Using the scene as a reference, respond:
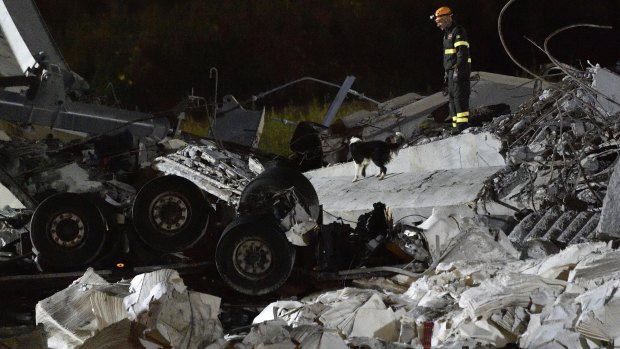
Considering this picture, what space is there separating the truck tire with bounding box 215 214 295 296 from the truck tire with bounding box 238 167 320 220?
1.44ft

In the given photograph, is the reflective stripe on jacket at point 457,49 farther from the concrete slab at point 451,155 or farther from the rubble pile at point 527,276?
the rubble pile at point 527,276

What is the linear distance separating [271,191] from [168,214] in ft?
2.92

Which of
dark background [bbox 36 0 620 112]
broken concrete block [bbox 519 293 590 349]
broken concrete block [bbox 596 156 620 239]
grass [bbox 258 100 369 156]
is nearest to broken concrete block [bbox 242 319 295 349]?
broken concrete block [bbox 519 293 590 349]

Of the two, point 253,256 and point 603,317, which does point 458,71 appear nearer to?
point 253,256

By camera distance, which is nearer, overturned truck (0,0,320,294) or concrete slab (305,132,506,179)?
overturned truck (0,0,320,294)

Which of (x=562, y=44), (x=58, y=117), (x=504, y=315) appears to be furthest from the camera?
(x=562, y=44)

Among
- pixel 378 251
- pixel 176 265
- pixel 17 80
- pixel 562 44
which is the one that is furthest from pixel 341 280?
pixel 562 44

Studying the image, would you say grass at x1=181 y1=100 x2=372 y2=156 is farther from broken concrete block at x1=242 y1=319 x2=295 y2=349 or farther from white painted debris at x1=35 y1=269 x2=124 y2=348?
broken concrete block at x1=242 y1=319 x2=295 y2=349

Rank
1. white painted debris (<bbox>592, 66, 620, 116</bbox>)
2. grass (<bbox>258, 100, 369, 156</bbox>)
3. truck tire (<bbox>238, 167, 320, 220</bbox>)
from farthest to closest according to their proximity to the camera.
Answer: grass (<bbox>258, 100, 369, 156</bbox>)
white painted debris (<bbox>592, 66, 620, 116</bbox>)
truck tire (<bbox>238, 167, 320, 220</bbox>)

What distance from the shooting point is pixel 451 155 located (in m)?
9.90

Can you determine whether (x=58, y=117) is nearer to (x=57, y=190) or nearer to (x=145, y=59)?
(x=57, y=190)

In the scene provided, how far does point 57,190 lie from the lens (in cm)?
812

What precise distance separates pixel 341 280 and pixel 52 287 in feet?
7.29

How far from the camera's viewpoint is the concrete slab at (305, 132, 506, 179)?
9375 mm
